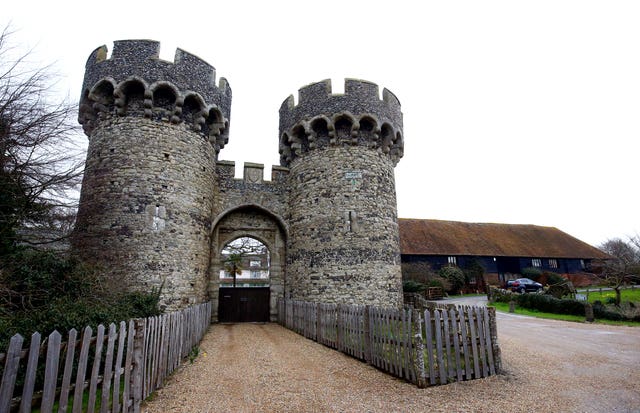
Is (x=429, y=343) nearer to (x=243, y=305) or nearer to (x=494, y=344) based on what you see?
(x=494, y=344)

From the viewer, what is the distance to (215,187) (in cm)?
1331

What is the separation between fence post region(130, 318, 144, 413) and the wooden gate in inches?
388

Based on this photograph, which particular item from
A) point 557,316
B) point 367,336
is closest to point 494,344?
point 367,336

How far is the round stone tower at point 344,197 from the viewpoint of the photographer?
1201cm

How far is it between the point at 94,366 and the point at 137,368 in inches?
30.8

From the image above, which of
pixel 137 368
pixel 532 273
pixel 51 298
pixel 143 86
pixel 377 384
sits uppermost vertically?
pixel 143 86

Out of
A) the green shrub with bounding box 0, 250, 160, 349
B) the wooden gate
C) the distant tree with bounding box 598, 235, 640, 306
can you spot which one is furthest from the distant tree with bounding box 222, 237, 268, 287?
the distant tree with bounding box 598, 235, 640, 306

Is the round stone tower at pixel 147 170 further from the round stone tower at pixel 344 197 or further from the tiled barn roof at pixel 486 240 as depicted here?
the tiled barn roof at pixel 486 240

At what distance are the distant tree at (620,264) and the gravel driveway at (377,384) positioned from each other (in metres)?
12.4

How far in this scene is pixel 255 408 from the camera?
4.37m

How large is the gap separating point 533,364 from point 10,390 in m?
7.53

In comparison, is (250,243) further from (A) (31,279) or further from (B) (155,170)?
(A) (31,279)

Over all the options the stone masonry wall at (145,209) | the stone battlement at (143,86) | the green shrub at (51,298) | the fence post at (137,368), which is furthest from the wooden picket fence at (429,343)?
the stone battlement at (143,86)

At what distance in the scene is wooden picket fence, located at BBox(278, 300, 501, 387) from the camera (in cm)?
533
